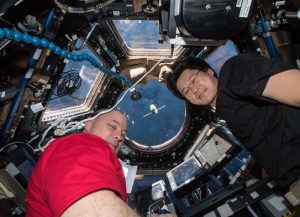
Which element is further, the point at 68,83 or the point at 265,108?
the point at 68,83

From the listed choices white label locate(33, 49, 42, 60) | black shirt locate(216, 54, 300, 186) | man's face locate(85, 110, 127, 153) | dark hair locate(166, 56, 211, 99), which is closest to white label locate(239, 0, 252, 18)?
black shirt locate(216, 54, 300, 186)

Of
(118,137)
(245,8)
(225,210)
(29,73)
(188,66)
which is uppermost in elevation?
(245,8)

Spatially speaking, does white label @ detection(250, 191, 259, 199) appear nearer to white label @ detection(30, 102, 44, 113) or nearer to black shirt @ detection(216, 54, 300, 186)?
black shirt @ detection(216, 54, 300, 186)

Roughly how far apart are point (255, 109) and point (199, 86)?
2.90 feet

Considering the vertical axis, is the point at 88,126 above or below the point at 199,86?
below

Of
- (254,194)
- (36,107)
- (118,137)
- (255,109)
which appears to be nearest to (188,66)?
(118,137)

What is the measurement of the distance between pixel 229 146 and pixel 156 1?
2262mm

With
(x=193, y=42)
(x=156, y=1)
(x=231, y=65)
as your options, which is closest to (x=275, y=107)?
(x=231, y=65)

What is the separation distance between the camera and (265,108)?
6.79 feet

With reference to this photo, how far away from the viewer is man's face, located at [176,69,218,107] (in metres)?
2.85

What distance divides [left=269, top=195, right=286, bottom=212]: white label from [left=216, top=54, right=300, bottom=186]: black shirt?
2.37 feet

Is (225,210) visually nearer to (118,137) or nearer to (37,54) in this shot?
(118,137)

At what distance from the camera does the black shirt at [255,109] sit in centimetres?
179

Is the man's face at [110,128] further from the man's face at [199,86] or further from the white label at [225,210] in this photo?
the white label at [225,210]
